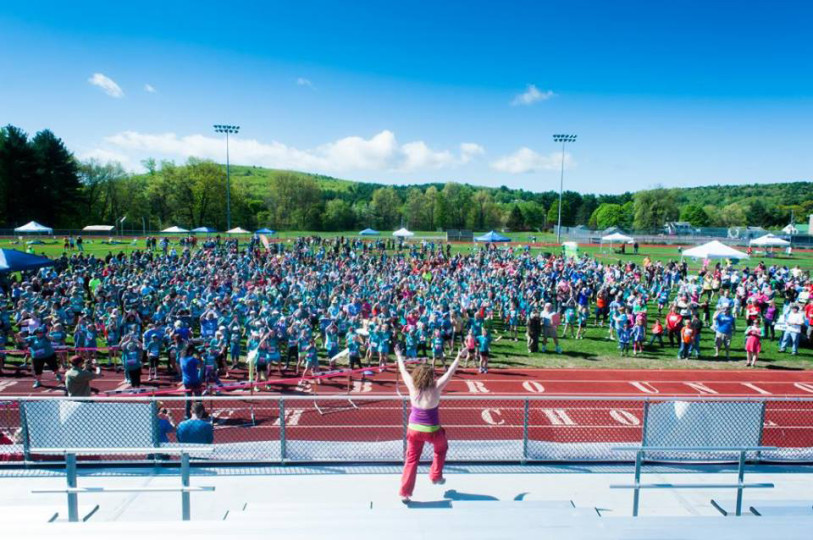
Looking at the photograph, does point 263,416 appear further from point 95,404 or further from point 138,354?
point 95,404

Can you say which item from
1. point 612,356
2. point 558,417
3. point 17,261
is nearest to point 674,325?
point 612,356

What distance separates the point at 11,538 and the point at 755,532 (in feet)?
13.2

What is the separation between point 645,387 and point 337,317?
9.55 meters

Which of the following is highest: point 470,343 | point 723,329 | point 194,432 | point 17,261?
point 17,261

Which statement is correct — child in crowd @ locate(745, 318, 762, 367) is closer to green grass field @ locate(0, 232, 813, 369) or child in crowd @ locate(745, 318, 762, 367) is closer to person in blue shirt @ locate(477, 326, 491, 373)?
green grass field @ locate(0, 232, 813, 369)

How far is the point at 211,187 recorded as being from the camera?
8644 centimetres

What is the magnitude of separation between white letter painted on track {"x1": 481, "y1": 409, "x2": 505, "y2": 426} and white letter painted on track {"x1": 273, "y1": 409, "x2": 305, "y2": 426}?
4086 mm

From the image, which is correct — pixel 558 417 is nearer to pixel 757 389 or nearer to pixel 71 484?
pixel 757 389

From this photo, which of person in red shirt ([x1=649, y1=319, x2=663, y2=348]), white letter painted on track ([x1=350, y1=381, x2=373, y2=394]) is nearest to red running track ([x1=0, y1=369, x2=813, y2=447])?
white letter painted on track ([x1=350, y1=381, x2=373, y2=394])

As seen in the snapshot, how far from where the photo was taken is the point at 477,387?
13.4m

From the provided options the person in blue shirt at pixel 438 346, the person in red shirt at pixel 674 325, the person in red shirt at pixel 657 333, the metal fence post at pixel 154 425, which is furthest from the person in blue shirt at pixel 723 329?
the metal fence post at pixel 154 425

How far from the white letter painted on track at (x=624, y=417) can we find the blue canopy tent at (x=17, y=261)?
55.9 feet

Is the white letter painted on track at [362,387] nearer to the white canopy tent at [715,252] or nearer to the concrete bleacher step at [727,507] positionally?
the concrete bleacher step at [727,507]

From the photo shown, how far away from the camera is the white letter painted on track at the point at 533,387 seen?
13.0 meters
